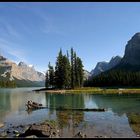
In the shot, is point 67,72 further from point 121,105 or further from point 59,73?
point 121,105

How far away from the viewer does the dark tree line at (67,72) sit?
391 ft

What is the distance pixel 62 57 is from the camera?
124188 millimetres

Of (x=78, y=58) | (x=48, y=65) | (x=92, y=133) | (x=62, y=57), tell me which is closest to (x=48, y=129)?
(x=92, y=133)

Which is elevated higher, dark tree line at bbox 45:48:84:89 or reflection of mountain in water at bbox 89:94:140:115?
dark tree line at bbox 45:48:84:89

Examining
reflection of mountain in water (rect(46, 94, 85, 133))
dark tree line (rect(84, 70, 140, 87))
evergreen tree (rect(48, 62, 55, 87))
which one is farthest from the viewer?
dark tree line (rect(84, 70, 140, 87))

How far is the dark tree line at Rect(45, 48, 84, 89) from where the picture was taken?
391ft

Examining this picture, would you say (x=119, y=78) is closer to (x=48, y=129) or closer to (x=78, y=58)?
(x=78, y=58)

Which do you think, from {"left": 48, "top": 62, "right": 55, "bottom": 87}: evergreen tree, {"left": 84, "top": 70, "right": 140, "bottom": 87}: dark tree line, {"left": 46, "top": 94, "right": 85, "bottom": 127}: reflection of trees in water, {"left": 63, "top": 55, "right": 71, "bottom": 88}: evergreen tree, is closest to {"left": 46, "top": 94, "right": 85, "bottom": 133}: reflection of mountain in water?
{"left": 46, "top": 94, "right": 85, "bottom": 127}: reflection of trees in water

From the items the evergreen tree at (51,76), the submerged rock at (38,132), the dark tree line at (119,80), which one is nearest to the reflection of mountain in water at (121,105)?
the submerged rock at (38,132)

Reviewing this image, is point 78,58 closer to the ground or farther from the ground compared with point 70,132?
farther from the ground

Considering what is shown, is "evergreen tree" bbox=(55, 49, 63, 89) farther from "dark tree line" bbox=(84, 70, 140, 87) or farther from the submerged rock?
the submerged rock

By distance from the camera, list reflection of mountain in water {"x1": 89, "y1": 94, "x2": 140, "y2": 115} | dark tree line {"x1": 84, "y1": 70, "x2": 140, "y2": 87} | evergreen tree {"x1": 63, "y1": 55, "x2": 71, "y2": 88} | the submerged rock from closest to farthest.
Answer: the submerged rock → reflection of mountain in water {"x1": 89, "y1": 94, "x2": 140, "y2": 115} → evergreen tree {"x1": 63, "y1": 55, "x2": 71, "y2": 88} → dark tree line {"x1": 84, "y1": 70, "x2": 140, "y2": 87}

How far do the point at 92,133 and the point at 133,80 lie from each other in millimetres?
133173

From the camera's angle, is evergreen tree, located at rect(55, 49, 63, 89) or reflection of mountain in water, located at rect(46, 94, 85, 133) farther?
evergreen tree, located at rect(55, 49, 63, 89)
